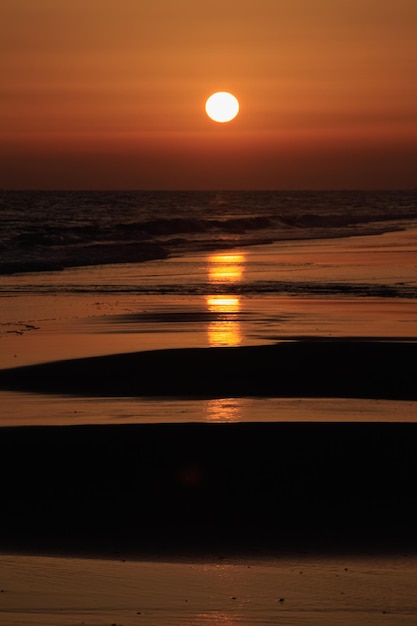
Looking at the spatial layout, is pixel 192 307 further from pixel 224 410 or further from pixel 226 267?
pixel 226 267

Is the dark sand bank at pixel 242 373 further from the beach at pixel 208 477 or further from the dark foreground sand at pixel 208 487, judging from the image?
the dark foreground sand at pixel 208 487

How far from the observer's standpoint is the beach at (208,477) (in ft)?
20.9

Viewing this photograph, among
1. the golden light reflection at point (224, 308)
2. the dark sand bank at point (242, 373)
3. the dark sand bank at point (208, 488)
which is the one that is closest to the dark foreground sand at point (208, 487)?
the dark sand bank at point (208, 488)

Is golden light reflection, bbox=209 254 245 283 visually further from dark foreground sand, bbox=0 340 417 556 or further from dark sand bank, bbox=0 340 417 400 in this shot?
dark foreground sand, bbox=0 340 417 556

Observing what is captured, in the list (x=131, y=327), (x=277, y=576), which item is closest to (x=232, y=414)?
(x=277, y=576)

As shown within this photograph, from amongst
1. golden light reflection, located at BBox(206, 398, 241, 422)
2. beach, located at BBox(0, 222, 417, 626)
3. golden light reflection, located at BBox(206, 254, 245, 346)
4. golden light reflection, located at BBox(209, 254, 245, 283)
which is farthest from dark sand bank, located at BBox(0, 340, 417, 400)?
golden light reflection, located at BBox(209, 254, 245, 283)

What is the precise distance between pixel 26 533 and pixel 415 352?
8.87 meters

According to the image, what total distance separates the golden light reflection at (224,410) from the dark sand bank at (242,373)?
0.45 m

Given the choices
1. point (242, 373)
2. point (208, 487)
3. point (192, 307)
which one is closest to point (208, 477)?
point (208, 487)

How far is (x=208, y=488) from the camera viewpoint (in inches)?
338

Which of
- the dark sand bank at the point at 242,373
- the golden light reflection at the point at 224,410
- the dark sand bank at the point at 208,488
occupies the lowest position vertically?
the dark sand bank at the point at 208,488

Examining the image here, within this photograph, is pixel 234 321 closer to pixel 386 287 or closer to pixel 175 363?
pixel 175 363

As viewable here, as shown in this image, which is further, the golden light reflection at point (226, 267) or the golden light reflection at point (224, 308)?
the golden light reflection at point (226, 267)

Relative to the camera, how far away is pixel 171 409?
11.7m
